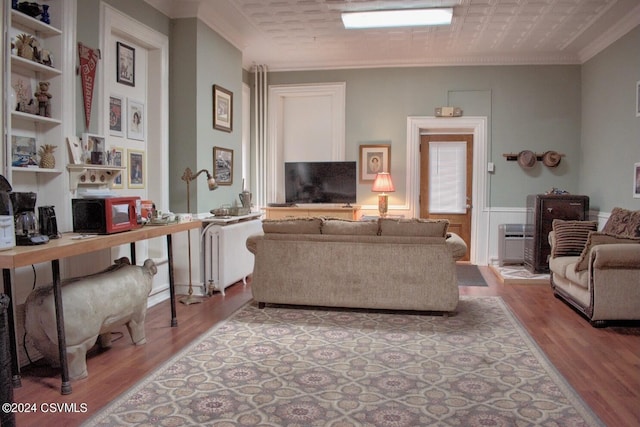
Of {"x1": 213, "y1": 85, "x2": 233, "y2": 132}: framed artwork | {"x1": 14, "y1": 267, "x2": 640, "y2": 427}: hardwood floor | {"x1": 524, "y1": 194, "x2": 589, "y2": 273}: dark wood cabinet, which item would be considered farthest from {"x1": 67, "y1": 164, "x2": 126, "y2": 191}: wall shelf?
{"x1": 524, "y1": 194, "x2": 589, "y2": 273}: dark wood cabinet

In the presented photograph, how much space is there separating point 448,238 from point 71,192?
10.0 feet

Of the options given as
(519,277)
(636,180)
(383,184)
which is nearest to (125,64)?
(383,184)

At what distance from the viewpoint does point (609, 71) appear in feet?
19.6

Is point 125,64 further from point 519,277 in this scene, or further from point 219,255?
point 519,277

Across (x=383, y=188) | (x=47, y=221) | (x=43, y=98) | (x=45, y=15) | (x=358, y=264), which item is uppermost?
(x=45, y=15)

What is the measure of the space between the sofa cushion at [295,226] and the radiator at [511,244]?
11.5 feet

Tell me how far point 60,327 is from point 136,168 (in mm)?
2214

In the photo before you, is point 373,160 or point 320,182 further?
point 373,160

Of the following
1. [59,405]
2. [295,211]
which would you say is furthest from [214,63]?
[59,405]

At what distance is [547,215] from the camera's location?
20.3 ft

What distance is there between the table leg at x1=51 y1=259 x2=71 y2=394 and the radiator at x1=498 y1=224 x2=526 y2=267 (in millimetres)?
5631

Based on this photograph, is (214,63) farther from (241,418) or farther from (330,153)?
(241,418)

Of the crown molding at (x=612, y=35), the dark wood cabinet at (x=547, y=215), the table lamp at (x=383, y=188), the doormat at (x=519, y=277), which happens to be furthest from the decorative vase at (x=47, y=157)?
the crown molding at (x=612, y=35)

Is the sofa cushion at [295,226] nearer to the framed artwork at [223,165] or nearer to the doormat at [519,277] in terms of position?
the framed artwork at [223,165]
